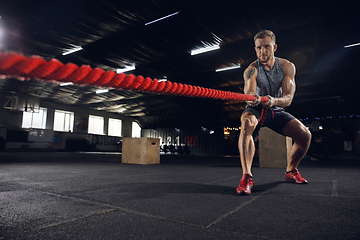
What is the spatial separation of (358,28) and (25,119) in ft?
76.4

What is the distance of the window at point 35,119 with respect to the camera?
19017mm

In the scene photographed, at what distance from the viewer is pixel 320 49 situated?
31.7 feet

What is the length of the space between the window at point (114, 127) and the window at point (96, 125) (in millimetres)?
1109

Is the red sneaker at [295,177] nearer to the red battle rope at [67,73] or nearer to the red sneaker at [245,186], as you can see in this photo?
the red sneaker at [245,186]

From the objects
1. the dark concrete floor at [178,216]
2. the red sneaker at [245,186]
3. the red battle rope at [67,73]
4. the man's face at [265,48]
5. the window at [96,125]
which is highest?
the window at [96,125]

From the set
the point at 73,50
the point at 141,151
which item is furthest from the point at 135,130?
the point at 141,151

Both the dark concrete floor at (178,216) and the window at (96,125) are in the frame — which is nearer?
the dark concrete floor at (178,216)

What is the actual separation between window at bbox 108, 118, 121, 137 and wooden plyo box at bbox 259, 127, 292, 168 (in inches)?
885

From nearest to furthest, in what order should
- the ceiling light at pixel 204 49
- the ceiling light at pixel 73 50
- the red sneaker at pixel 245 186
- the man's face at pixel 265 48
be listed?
1. the red sneaker at pixel 245 186
2. the man's face at pixel 265 48
3. the ceiling light at pixel 204 49
4. the ceiling light at pixel 73 50

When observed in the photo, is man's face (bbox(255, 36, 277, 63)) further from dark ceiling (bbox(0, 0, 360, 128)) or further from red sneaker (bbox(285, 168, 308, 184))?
dark ceiling (bbox(0, 0, 360, 128))

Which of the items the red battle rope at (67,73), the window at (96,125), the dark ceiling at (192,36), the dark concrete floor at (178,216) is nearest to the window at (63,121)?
the window at (96,125)

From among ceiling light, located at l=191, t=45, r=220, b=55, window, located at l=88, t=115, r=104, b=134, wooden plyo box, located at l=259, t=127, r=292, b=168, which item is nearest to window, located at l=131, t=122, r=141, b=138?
window, located at l=88, t=115, r=104, b=134

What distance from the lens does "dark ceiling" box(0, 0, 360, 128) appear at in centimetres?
746

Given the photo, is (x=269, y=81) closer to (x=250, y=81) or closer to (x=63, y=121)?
(x=250, y=81)
